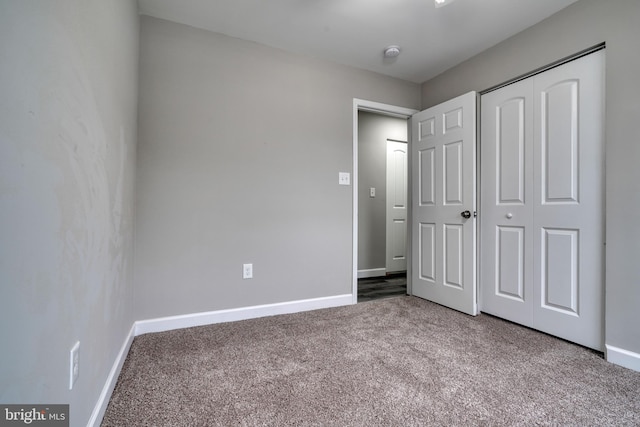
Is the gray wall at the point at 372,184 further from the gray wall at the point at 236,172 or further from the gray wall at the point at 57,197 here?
the gray wall at the point at 57,197

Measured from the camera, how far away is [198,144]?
2.21 meters

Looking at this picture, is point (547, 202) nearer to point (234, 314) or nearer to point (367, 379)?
point (367, 379)

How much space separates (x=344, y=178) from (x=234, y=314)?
1538 mm

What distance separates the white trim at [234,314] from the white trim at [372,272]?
127cm

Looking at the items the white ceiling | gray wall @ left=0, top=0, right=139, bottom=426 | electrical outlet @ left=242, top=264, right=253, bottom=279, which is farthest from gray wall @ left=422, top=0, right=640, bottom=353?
gray wall @ left=0, top=0, right=139, bottom=426

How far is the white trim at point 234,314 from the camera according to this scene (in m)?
2.07

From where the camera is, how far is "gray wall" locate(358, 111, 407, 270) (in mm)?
4051

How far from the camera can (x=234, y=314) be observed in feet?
7.57

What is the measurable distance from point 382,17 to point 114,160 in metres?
1.99

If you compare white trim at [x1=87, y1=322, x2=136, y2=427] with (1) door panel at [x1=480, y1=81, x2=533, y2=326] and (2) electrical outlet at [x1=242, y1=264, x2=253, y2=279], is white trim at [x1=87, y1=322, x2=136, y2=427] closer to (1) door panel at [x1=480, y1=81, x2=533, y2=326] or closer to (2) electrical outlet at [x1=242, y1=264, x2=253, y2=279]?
(2) electrical outlet at [x1=242, y1=264, x2=253, y2=279]

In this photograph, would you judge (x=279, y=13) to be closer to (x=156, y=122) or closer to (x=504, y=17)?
(x=156, y=122)

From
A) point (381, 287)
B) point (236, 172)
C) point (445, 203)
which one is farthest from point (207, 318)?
point (445, 203)

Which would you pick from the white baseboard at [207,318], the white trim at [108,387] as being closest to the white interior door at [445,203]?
the white baseboard at [207,318]

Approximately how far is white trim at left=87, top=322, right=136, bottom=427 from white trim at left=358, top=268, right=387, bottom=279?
2.83 meters
